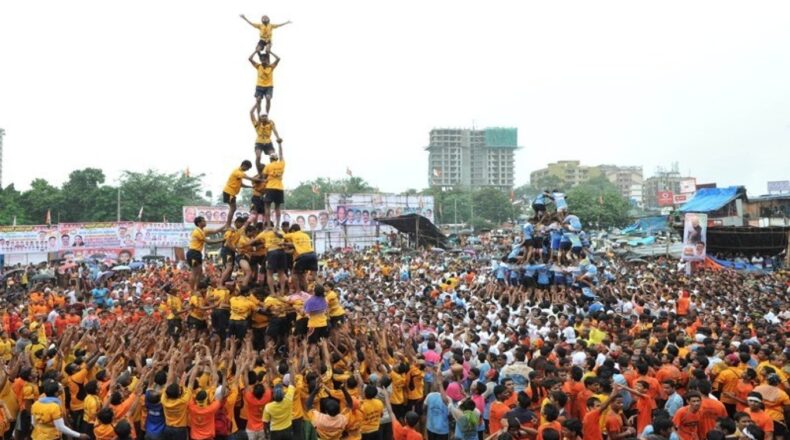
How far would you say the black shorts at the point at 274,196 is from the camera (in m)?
13.0

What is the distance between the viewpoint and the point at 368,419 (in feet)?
23.5

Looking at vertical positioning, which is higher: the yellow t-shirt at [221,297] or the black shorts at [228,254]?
the black shorts at [228,254]

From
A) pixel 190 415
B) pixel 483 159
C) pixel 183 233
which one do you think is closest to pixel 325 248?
pixel 183 233

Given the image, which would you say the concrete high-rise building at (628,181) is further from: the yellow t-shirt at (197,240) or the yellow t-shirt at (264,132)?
the yellow t-shirt at (197,240)

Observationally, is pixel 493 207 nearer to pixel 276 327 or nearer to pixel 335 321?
pixel 335 321

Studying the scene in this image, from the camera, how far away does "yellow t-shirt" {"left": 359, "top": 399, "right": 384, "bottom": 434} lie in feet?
23.3

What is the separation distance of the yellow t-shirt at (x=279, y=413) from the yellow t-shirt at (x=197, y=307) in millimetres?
5066

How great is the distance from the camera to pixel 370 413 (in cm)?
714

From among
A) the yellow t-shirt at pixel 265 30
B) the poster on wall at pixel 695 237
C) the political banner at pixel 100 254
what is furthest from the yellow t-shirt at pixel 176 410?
the political banner at pixel 100 254

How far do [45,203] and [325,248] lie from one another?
75.6 feet

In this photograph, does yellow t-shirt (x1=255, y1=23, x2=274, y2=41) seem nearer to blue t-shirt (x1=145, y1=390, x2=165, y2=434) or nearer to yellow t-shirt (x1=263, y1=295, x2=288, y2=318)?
yellow t-shirt (x1=263, y1=295, x2=288, y2=318)

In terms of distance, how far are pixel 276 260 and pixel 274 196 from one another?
1.69m

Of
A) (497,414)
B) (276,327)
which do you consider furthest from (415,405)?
(276,327)

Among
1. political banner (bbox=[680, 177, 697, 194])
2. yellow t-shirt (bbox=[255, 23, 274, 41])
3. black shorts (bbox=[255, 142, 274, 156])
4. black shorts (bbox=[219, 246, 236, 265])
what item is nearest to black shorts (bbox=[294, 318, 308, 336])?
black shorts (bbox=[219, 246, 236, 265])
